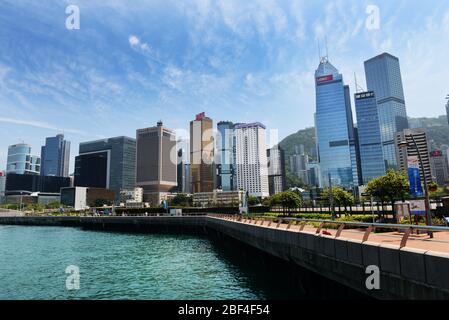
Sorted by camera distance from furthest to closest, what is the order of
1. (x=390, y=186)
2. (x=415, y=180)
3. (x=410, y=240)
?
(x=390, y=186) → (x=415, y=180) → (x=410, y=240)

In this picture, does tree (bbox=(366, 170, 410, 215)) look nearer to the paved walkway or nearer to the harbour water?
the harbour water

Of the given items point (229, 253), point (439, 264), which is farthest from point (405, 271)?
point (229, 253)

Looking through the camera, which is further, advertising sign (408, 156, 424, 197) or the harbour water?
advertising sign (408, 156, 424, 197)

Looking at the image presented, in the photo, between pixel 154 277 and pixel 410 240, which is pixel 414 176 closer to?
pixel 410 240

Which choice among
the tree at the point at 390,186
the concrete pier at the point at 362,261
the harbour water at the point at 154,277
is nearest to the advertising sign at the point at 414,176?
the concrete pier at the point at 362,261

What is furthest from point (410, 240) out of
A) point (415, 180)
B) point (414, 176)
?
point (414, 176)

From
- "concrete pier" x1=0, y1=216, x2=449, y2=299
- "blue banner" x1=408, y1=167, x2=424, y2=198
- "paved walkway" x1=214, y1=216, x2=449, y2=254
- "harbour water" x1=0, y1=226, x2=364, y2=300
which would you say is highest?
"blue banner" x1=408, y1=167, x2=424, y2=198

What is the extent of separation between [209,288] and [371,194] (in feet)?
92.8

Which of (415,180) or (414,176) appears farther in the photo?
(414,176)

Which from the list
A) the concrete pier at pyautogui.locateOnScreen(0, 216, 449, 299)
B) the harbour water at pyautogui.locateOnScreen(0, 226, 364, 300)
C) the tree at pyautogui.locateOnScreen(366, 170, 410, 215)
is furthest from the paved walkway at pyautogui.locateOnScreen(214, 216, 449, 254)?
the tree at pyautogui.locateOnScreen(366, 170, 410, 215)

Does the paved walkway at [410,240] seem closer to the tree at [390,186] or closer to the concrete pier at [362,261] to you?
the concrete pier at [362,261]
